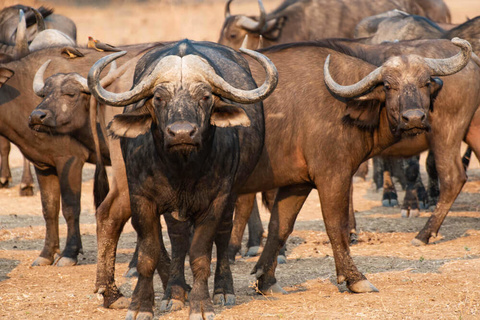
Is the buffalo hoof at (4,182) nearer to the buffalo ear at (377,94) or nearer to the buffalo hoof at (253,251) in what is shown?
the buffalo hoof at (253,251)

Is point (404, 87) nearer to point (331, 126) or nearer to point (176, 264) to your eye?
point (331, 126)

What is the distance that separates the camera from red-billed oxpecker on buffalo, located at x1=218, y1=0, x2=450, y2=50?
15391 millimetres

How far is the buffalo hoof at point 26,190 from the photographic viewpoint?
13.2 m

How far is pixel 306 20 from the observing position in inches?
637

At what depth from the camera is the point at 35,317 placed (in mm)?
5707

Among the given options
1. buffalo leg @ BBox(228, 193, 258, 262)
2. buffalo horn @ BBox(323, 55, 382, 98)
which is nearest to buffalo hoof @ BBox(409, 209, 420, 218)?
buffalo leg @ BBox(228, 193, 258, 262)

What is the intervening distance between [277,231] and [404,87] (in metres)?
1.65

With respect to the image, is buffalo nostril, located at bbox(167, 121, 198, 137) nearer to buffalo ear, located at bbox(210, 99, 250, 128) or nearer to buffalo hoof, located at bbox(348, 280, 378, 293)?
buffalo ear, located at bbox(210, 99, 250, 128)

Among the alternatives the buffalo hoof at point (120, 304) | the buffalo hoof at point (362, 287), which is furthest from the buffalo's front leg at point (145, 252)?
the buffalo hoof at point (362, 287)

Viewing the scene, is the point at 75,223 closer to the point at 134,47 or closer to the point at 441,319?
the point at 134,47

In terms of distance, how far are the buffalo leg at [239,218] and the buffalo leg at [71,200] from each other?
166 cm

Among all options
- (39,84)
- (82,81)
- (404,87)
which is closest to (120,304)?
(82,81)

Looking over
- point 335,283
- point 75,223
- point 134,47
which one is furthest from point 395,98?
point 75,223

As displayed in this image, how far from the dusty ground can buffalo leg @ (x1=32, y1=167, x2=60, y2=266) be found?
27 centimetres
